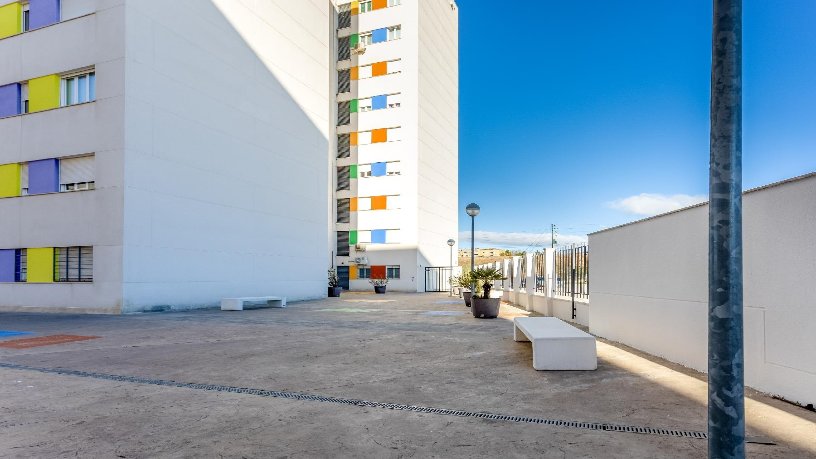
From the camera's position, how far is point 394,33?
43969mm

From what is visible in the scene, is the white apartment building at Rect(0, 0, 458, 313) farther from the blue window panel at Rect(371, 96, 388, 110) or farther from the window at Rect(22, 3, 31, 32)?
the blue window panel at Rect(371, 96, 388, 110)

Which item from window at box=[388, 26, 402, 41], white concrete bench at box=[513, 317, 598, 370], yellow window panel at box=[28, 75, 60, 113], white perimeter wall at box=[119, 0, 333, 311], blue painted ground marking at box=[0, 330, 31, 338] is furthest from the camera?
window at box=[388, 26, 402, 41]

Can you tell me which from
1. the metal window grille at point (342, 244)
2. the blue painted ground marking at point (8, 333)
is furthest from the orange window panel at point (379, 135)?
the blue painted ground marking at point (8, 333)

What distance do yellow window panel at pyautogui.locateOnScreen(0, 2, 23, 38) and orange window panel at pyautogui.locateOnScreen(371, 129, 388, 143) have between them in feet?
88.5

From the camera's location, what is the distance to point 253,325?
12906 mm

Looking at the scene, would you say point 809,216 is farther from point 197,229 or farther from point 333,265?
point 333,265

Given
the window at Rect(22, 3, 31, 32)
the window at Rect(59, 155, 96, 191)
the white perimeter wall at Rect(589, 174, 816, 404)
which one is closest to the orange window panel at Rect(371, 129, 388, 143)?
the window at Rect(22, 3, 31, 32)

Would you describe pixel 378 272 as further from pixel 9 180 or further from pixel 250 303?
pixel 9 180

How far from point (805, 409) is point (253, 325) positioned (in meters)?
11.2

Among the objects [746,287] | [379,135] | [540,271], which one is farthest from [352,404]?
[379,135]

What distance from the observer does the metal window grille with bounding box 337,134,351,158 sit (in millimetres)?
45531

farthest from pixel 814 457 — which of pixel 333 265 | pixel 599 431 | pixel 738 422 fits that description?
pixel 333 265

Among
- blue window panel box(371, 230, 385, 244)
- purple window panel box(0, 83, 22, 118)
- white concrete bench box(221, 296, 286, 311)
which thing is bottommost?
white concrete bench box(221, 296, 286, 311)

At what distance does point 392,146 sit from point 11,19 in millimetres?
27346
